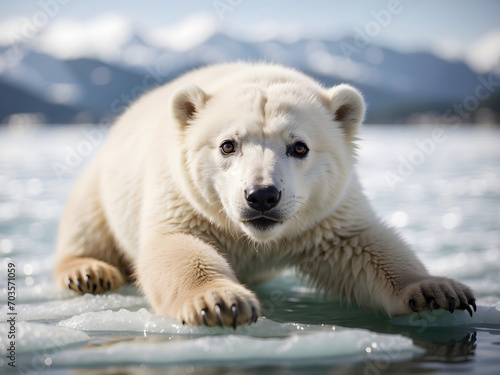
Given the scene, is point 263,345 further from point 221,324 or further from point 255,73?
point 255,73

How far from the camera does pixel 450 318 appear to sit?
3676 mm

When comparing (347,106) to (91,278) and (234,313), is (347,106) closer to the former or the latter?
(234,313)

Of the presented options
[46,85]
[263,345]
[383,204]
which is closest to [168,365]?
[263,345]

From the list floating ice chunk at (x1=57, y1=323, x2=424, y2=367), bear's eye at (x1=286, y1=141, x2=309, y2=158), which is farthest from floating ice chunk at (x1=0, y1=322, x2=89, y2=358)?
bear's eye at (x1=286, y1=141, x2=309, y2=158)

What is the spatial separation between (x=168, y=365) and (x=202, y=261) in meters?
1.05

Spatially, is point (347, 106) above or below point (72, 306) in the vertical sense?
above

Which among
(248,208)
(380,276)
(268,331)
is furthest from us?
(380,276)

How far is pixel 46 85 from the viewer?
15238 cm

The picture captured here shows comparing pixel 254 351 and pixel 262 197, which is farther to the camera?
pixel 262 197

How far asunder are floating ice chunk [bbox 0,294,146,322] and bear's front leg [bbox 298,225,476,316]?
4.40ft

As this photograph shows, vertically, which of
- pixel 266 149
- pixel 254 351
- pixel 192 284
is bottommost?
pixel 254 351

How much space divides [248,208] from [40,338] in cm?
133

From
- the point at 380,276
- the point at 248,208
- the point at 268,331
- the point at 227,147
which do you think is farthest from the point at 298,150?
the point at 268,331

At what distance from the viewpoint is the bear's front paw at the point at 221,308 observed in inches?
128
